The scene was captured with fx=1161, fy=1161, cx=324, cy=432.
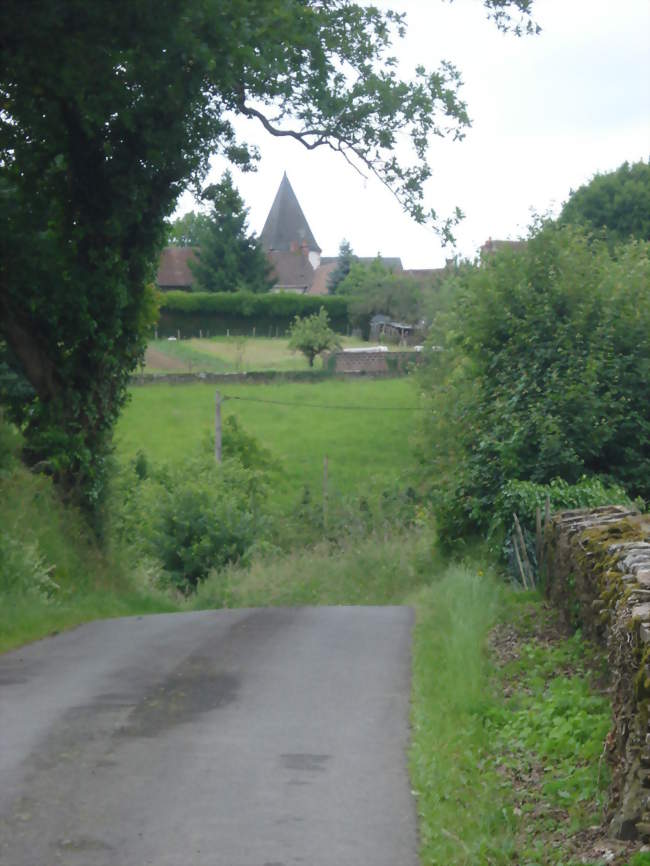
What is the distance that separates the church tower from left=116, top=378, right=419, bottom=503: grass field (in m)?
88.7

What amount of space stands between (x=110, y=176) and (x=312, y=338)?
54.3 metres

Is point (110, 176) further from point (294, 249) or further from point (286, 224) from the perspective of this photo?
→ point (286, 224)

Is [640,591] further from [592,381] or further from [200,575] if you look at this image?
[200,575]

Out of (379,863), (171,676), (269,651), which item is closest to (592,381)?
(269,651)

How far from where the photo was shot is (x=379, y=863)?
243 inches

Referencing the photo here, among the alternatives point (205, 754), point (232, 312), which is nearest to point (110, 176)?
point (205, 754)

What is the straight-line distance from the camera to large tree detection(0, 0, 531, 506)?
17.7 metres

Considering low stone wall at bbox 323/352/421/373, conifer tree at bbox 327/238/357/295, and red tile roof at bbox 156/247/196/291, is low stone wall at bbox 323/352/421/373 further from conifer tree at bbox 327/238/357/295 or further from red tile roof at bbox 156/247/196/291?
conifer tree at bbox 327/238/357/295

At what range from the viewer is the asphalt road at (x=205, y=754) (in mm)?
6445

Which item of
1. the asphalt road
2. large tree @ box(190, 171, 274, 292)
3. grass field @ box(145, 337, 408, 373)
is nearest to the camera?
the asphalt road

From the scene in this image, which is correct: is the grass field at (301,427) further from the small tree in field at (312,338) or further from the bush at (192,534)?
the bush at (192,534)

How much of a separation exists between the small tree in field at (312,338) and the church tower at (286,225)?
8334 cm

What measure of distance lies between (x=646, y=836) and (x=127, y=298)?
15949 mm

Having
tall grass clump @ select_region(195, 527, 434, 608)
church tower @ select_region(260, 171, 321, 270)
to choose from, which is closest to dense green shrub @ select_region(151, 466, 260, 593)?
tall grass clump @ select_region(195, 527, 434, 608)
